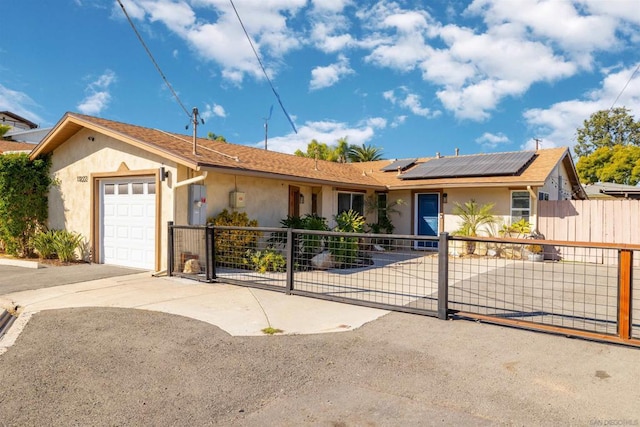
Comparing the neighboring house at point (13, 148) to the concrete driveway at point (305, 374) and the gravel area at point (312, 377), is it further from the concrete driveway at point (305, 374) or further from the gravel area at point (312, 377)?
the gravel area at point (312, 377)

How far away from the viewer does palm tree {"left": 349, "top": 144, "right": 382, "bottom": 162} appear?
32.2 meters

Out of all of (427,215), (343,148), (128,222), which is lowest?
(128,222)

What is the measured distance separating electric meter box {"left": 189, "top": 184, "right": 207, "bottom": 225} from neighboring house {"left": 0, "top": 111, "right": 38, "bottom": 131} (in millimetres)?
37863

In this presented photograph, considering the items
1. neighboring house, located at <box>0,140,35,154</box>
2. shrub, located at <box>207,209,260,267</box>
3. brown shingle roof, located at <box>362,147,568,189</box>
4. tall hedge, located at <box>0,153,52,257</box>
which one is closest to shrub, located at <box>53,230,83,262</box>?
tall hedge, located at <box>0,153,52,257</box>

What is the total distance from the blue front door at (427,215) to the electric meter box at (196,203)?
360 inches

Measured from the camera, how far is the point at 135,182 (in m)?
10.5

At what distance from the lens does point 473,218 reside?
1480 cm

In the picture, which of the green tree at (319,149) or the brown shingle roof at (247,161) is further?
the green tree at (319,149)

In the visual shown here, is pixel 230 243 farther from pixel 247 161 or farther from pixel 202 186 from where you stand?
pixel 247 161

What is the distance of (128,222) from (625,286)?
10.5 m

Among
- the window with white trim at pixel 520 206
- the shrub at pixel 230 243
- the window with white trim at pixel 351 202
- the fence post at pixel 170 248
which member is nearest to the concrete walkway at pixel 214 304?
the fence post at pixel 170 248

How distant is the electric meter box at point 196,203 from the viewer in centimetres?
978

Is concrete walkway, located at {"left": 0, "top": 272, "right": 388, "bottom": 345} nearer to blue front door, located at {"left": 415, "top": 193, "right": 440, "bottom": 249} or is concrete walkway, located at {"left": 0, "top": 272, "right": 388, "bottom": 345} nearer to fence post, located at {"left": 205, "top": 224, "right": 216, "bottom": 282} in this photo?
fence post, located at {"left": 205, "top": 224, "right": 216, "bottom": 282}

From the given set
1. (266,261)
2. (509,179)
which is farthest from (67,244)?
(509,179)
